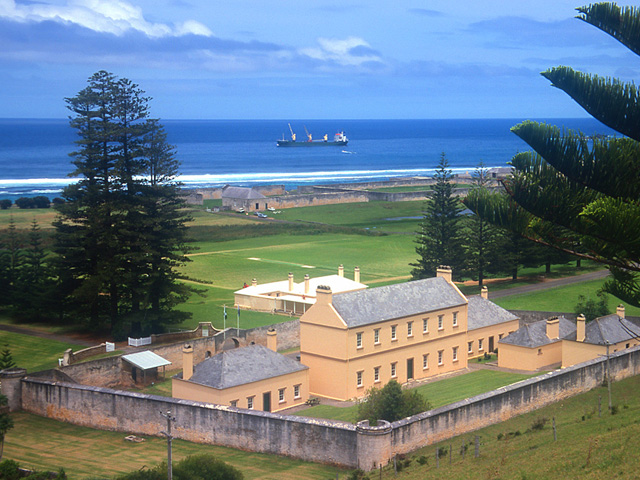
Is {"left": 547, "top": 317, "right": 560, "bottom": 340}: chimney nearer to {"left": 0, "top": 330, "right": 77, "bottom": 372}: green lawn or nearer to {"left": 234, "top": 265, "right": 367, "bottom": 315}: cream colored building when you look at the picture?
{"left": 234, "top": 265, "right": 367, "bottom": 315}: cream colored building

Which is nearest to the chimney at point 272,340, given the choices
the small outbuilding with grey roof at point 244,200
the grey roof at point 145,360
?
the grey roof at point 145,360

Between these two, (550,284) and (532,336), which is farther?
(550,284)

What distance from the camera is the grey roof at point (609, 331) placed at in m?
37.9

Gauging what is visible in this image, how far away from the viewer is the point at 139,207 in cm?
4509

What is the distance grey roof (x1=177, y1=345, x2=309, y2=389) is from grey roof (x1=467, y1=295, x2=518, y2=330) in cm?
1132

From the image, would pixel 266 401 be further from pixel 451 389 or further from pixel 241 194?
pixel 241 194

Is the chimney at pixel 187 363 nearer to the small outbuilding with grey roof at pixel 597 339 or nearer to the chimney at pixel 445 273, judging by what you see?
the chimney at pixel 445 273

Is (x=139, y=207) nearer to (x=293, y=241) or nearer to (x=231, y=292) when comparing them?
(x=231, y=292)

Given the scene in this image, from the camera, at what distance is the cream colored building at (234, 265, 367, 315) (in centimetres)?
4794

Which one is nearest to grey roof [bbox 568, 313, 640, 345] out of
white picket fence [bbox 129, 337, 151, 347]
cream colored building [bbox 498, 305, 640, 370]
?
cream colored building [bbox 498, 305, 640, 370]

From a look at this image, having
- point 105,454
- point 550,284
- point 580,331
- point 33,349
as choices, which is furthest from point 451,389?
point 550,284

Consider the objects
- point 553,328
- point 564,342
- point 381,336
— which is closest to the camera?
point 381,336

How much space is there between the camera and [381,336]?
36.8 meters

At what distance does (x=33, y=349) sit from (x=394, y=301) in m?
17.8
